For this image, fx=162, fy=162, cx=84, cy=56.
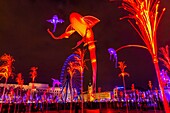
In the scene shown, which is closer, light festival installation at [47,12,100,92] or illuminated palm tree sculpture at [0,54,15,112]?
illuminated palm tree sculpture at [0,54,15,112]

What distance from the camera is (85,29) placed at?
3881 centimetres

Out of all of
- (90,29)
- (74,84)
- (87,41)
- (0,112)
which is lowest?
(0,112)

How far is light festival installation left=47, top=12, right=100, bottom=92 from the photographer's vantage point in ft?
123

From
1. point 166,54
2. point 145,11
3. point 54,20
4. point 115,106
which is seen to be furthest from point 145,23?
point 115,106

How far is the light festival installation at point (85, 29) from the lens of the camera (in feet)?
123

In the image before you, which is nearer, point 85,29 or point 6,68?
point 6,68

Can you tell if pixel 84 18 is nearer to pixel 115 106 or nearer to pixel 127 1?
pixel 115 106

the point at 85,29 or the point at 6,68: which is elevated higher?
the point at 85,29

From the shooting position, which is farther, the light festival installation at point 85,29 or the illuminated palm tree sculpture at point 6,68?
the light festival installation at point 85,29

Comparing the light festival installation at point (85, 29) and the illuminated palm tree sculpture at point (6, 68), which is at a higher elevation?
the light festival installation at point (85, 29)

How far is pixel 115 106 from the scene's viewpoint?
1191 inches

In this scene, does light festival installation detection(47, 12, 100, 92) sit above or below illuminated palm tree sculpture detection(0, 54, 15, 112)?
above

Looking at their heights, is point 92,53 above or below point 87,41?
below

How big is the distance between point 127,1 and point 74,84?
30247 mm
